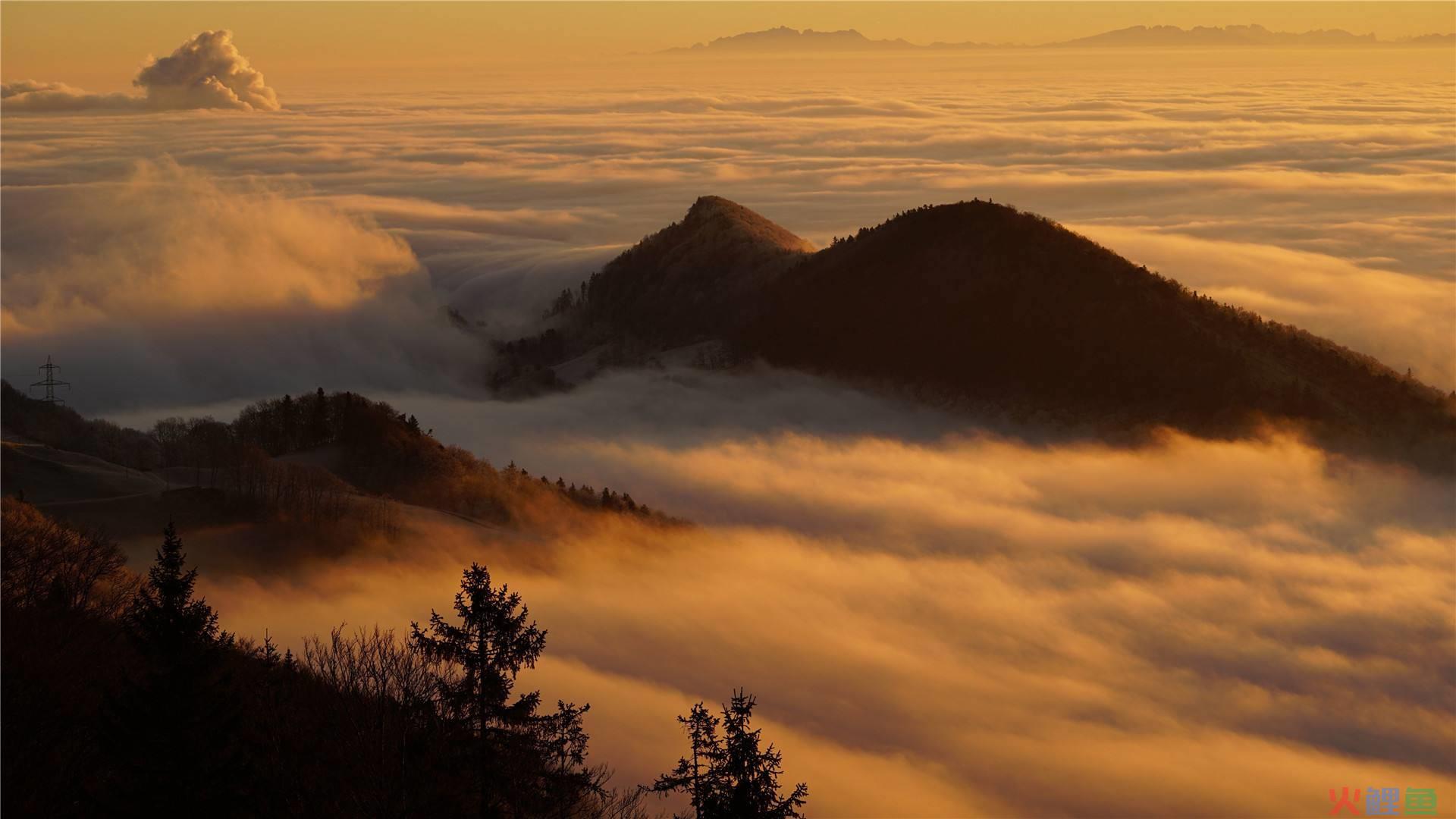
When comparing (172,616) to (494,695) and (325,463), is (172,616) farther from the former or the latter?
(325,463)

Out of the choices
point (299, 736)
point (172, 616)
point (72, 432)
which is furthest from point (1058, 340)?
point (172, 616)

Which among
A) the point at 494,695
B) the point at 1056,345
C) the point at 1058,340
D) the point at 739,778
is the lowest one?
the point at 739,778

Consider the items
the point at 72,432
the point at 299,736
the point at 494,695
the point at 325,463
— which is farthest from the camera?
the point at 72,432

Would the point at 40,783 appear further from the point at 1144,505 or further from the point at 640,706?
the point at 1144,505

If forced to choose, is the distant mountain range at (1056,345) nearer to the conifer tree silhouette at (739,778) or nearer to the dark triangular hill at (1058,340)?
the dark triangular hill at (1058,340)

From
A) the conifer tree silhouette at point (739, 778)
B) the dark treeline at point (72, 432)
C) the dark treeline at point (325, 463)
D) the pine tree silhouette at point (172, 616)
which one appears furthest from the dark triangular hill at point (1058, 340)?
the pine tree silhouette at point (172, 616)

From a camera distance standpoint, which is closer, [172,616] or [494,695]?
[172,616]
